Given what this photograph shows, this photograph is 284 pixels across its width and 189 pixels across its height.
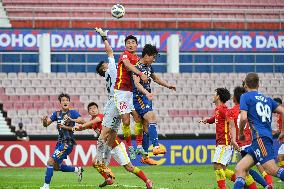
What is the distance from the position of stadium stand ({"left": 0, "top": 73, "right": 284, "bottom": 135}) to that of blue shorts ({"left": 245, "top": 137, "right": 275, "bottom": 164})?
24.5m

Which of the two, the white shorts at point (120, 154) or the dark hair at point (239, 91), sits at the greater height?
the dark hair at point (239, 91)

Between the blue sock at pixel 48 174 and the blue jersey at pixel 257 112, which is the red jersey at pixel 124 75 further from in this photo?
the blue jersey at pixel 257 112

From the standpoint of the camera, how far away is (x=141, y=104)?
16516 millimetres

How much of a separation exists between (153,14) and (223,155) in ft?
95.7

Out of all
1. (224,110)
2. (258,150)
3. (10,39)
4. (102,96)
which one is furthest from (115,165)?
(258,150)

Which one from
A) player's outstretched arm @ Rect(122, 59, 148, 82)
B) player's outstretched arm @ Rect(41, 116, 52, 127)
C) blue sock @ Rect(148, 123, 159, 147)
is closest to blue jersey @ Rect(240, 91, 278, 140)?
player's outstretched arm @ Rect(122, 59, 148, 82)

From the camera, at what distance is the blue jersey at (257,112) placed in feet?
41.5

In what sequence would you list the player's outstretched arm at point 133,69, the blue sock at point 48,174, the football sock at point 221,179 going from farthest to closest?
1. the blue sock at point 48,174
2. the football sock at point 221,179
3. the player's outstretched arm at point 133,69

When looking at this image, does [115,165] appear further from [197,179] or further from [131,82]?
[131,82]

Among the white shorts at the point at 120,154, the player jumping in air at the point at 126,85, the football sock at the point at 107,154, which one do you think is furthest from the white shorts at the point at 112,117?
the football sock at the point at 107,154

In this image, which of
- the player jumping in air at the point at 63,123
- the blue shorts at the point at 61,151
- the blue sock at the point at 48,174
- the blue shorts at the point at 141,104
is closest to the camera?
the blue shorts at the point at 141,104

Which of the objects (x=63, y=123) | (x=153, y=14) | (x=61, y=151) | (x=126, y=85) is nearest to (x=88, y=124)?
(x=63, y=123)

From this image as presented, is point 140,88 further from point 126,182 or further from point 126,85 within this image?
point 126,182

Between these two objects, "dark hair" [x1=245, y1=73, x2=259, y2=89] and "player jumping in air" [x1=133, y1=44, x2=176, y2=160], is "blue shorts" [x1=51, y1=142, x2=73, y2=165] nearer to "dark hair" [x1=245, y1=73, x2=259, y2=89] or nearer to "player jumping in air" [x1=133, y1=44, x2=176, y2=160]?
"player jumping in air" [x1=133, y1=44, x2=176, y2=160]
